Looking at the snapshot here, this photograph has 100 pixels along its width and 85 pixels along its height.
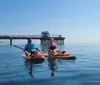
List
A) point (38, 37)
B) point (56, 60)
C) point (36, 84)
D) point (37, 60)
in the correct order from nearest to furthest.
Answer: point (36, 84)
point (37, 60)
point (56, 60)
point (38, 37)

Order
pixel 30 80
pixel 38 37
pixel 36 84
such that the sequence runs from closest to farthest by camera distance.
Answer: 1. pixel 36 84
2. pixel 30 80
3. pixel 38 37

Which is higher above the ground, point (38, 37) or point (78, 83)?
point (38, 37)

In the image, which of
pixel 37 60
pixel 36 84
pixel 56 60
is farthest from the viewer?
pixel 56 60

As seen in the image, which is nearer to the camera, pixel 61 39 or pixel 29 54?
pixel 29 54

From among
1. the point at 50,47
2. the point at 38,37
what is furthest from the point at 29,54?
the point at 38,37

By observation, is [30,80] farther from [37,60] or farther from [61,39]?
[61,39]

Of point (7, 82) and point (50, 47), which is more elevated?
point (50, 47)

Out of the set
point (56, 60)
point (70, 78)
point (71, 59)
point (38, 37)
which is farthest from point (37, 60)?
point (38, 37)

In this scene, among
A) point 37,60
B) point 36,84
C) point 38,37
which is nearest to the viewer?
point 36,84

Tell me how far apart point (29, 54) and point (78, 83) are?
15692 millimetres

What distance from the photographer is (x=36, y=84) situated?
1365 centimetres

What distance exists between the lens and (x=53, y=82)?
14203 mm

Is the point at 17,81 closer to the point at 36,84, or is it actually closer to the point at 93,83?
the point at 36,84

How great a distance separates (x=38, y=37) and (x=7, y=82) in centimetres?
9038
